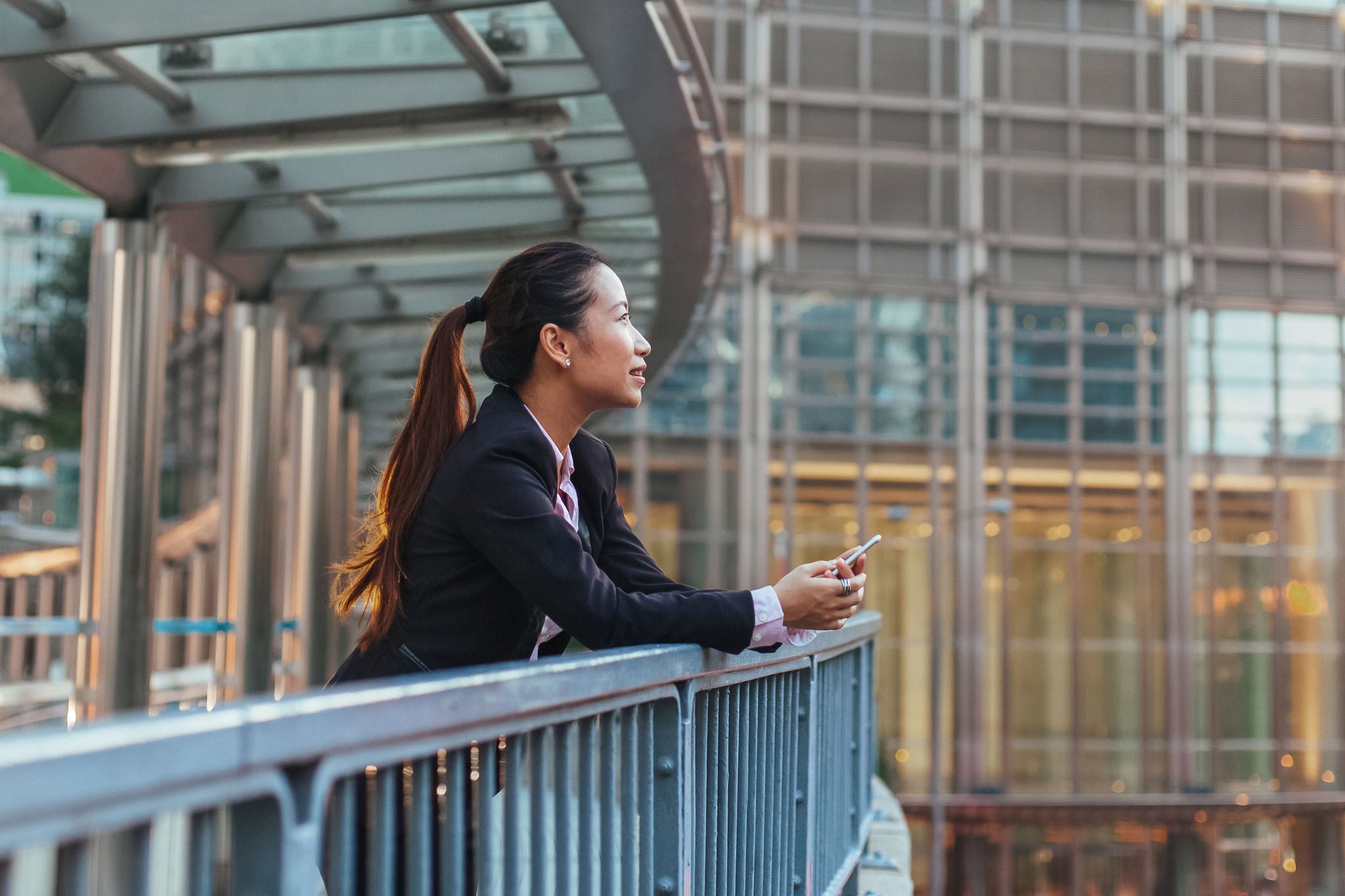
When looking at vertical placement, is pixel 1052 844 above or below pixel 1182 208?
below

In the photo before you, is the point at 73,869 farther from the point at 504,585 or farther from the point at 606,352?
the point at 606,352

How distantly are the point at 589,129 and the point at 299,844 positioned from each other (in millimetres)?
7130

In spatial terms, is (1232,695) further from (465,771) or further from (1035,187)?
(465,771)

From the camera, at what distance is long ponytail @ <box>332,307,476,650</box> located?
2379 mm

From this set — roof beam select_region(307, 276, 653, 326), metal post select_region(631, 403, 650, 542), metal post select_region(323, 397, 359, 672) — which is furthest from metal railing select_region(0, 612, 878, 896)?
metal post select_region(631, 403, 650, 542)

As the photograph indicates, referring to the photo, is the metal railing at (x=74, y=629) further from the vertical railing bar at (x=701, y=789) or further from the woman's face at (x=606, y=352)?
the vertical railing bar at (x=701, y=789)

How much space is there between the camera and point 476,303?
2.79 meters

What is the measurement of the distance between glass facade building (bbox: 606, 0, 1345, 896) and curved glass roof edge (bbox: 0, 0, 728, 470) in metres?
18.1

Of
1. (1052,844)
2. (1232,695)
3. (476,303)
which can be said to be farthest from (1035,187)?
(476,303)

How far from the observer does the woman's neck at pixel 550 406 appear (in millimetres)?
2705

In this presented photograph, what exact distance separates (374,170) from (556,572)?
658 centimetres

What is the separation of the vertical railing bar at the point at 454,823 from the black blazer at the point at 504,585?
0.74 metres

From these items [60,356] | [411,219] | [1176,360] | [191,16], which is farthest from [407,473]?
[60,356]

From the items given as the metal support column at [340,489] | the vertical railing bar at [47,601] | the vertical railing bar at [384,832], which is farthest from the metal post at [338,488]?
the vertical railing bar at [384,832]
